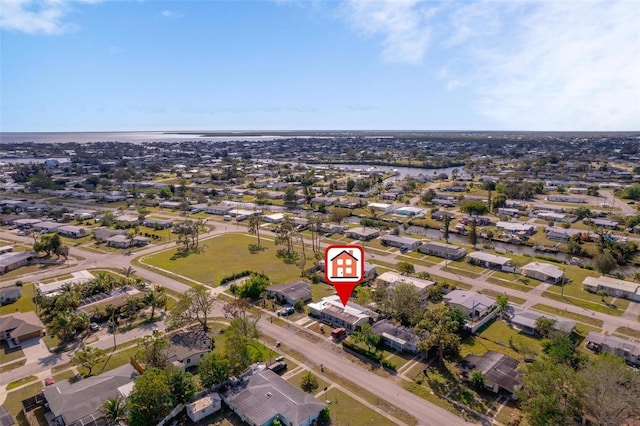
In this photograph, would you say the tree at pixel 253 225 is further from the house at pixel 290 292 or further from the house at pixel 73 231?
the house at pixel 73 231

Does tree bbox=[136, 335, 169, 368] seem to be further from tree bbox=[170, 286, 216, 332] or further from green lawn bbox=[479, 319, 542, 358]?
green lawn bbox=[479, 319, 542, 358]

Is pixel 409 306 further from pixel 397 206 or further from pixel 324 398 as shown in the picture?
pixel 397 206

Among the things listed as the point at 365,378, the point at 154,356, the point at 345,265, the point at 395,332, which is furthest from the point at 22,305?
the point at 395,332

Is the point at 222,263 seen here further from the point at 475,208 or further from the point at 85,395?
the point at 475,208

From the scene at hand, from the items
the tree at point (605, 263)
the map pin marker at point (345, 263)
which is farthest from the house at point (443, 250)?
the map pin marker at point (345, 263)

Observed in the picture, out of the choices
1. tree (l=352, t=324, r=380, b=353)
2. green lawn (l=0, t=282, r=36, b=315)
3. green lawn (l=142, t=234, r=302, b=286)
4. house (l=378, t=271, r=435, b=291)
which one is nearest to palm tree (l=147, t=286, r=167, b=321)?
green lawn (l=142, t=234, r=302, b=286)

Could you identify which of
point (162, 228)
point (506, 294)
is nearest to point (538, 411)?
point (506, 294)

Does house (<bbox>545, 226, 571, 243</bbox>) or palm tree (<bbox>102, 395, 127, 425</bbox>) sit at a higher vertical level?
palm tree (<bbox>102, 395, 127, 425</bbox>)
